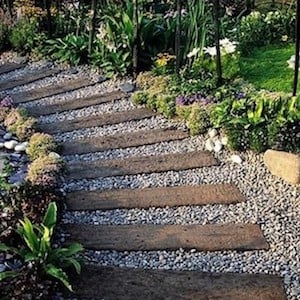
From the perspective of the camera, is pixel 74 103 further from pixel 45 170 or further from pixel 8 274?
pixel 8 274

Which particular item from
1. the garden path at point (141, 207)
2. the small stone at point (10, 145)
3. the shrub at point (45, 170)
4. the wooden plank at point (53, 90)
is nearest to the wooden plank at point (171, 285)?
the garden path at point (141, 207)

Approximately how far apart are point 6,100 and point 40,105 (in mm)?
338

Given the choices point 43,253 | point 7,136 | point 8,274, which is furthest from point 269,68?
point 8,274

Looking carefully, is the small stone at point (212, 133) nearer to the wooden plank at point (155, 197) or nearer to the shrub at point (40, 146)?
the wooden plank at point (155, 197)

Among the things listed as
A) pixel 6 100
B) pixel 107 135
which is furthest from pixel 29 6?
pixel 107 135

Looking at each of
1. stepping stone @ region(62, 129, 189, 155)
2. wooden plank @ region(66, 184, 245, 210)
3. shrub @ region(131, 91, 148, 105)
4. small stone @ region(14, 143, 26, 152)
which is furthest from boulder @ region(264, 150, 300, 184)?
small stone @ region(14, 143, 26, 152)

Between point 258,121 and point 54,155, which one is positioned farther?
point 54,155

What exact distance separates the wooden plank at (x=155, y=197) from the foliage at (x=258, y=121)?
0.52m

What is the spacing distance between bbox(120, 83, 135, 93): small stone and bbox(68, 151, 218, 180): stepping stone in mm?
1579

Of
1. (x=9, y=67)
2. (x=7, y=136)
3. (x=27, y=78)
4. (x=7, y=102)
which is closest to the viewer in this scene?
(x=7, y=136)

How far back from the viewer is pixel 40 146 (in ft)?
15.2

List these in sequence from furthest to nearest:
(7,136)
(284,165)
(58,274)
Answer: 1. (7,136)
2. (284,165)
3. (58,274)

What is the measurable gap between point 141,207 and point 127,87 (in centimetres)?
250

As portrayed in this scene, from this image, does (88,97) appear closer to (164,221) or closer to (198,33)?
(198,33)
